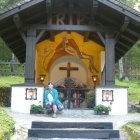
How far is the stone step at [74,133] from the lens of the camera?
6812 millimetres

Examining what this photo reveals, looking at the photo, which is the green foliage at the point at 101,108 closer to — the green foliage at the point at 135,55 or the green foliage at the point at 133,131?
the green foliage at the point at 133,131

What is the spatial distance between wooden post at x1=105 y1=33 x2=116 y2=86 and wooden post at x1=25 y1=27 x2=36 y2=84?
2.84 meters

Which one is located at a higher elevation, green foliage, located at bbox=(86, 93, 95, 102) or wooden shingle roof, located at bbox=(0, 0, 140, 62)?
wooden shingle roof, located at bbox=(0, 0, 140, 62)

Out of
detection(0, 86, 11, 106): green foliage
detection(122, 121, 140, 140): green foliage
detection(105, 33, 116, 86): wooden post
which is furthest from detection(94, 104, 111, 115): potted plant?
detection(0, 86, 11, 106): green foliage

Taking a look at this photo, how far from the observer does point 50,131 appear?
6.90 metres

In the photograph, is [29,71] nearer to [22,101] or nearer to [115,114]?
[22,101]

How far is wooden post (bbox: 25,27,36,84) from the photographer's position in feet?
37.3

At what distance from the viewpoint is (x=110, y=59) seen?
38.5 feet

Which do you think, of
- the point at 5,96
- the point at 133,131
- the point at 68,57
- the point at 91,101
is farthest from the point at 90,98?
the point at 133,131

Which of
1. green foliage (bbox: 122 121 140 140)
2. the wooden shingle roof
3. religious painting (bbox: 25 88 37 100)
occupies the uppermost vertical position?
the wooden shingle roof

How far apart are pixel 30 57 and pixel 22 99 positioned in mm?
1632

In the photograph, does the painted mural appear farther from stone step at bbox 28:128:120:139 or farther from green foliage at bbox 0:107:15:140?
green foliage at bbox 0:107:15:140

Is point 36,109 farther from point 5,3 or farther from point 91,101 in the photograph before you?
point 5,3

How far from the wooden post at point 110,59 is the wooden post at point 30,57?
9.31 feet
